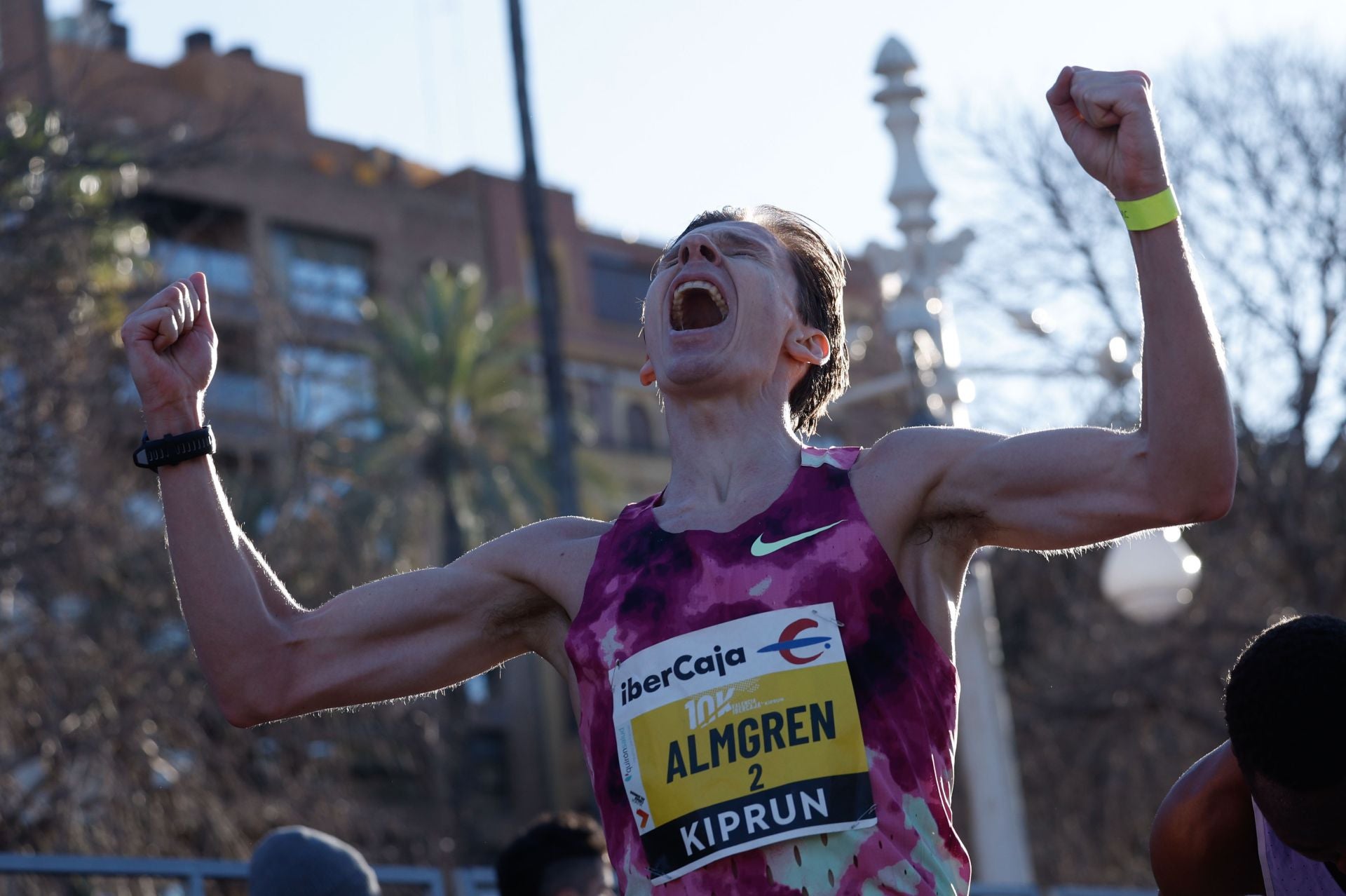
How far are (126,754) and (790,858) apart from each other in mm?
12471

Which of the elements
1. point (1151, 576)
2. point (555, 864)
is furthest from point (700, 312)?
point (1151, 576)

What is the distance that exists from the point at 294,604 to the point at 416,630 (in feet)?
0.78

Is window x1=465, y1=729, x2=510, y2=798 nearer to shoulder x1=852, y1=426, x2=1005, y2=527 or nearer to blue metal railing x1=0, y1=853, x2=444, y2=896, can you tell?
blue metal railing x1=0, y1=853, x2=444, y2=896

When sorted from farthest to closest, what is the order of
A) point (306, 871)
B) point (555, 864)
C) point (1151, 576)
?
point (1151, 576), point (555, 864), point (306, 871)

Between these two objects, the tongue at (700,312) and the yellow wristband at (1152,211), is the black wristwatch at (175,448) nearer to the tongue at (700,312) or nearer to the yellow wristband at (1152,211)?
the tongue at (700,312)

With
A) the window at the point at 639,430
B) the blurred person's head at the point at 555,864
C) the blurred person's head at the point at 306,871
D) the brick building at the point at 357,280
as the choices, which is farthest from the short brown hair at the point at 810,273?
the window at the point at 639,430

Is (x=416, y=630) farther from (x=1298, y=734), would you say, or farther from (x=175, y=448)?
(x=1298, y=734)

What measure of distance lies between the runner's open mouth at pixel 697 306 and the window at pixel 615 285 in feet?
142

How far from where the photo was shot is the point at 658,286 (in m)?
3.19

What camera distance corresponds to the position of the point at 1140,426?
2.61 m

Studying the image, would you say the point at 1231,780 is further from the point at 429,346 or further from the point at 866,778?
the point at 429,346

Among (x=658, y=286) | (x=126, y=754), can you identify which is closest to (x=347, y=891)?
(x=658, y=286)

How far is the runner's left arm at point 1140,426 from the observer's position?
2539mm

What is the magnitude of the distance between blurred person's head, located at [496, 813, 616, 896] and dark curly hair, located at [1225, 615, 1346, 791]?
10.1 feet
